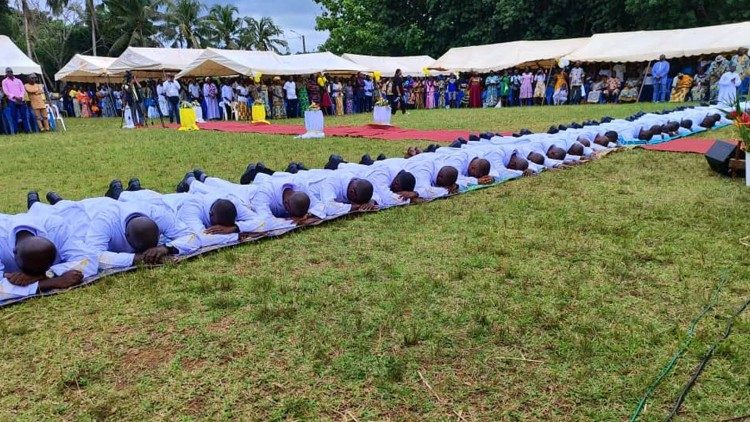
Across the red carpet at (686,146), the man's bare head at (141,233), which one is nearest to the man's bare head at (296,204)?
the man's bare head at (141,233)

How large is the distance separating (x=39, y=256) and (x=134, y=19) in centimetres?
3861

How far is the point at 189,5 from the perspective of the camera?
127 feet

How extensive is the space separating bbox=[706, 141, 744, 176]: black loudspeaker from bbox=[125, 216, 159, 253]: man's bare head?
18.9 ft

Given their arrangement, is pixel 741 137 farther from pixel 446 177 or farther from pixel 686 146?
pixel 446 177

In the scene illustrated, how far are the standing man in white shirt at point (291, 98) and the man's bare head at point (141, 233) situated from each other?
624 inches

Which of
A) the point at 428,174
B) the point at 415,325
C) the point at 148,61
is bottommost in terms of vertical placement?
the point at 415,325

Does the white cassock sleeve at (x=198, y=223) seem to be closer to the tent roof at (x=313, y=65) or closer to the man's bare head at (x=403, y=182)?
the man's bare head at (x=403, y=182)

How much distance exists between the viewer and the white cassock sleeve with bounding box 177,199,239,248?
3.87 m

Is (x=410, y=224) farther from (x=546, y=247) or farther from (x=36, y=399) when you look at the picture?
(x=36, y=399)

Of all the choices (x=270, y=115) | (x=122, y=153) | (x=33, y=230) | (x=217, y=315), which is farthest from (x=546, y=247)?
(x=270, y=115)

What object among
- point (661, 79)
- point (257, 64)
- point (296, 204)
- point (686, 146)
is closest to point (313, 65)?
point (257, 64)

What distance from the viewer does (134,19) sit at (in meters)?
36.2

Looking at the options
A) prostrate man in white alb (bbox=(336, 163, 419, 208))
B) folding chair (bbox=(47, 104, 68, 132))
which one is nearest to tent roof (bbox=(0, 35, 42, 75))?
folding chair (bbox=(47, 104, 68, 132))

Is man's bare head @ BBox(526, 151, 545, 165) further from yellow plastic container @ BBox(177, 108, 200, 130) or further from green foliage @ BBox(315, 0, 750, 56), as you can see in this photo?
green foliage @ BBox(315, 0, 750, 56)
